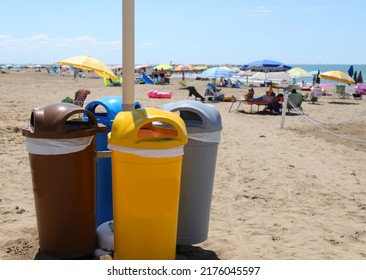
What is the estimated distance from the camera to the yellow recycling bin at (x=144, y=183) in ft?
9.11

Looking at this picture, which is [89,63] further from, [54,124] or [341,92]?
[341,92]

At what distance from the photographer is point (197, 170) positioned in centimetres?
335

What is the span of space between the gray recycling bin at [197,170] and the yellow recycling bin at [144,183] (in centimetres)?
38

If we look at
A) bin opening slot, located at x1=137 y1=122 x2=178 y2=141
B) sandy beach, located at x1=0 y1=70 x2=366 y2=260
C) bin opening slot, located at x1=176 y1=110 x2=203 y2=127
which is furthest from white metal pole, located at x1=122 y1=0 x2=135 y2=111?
sandy beach, located at x1=0 y1=70 x2=366 y2=260

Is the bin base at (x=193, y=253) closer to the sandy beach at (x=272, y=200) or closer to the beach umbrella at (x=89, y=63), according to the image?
the sandy beach at (x=272, y=200)

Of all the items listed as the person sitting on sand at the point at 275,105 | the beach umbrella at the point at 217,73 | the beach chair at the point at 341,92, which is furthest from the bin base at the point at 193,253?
the beach chair at the point at 341,92

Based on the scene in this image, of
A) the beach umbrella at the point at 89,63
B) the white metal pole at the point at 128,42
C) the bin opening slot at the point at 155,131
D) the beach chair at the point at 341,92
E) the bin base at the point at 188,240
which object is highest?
the white metal pole at the point at 128,42

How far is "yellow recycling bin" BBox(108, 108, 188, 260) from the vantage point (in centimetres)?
278

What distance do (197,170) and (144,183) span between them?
2.18 feet

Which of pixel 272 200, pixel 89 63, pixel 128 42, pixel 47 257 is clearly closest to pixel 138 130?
pixel 128 42

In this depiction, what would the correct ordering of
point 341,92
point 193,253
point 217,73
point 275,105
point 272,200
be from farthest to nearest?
1. point 341,92
2. point 217,73
3. point 275,105
4. point 272,200
5. point 193,253

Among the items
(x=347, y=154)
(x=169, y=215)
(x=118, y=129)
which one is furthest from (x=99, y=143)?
(x=347, y=154)

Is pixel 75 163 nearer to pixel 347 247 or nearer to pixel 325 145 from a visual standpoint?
pixel 347 247

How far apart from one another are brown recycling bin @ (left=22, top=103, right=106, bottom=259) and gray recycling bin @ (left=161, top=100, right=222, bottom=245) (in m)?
0.73
